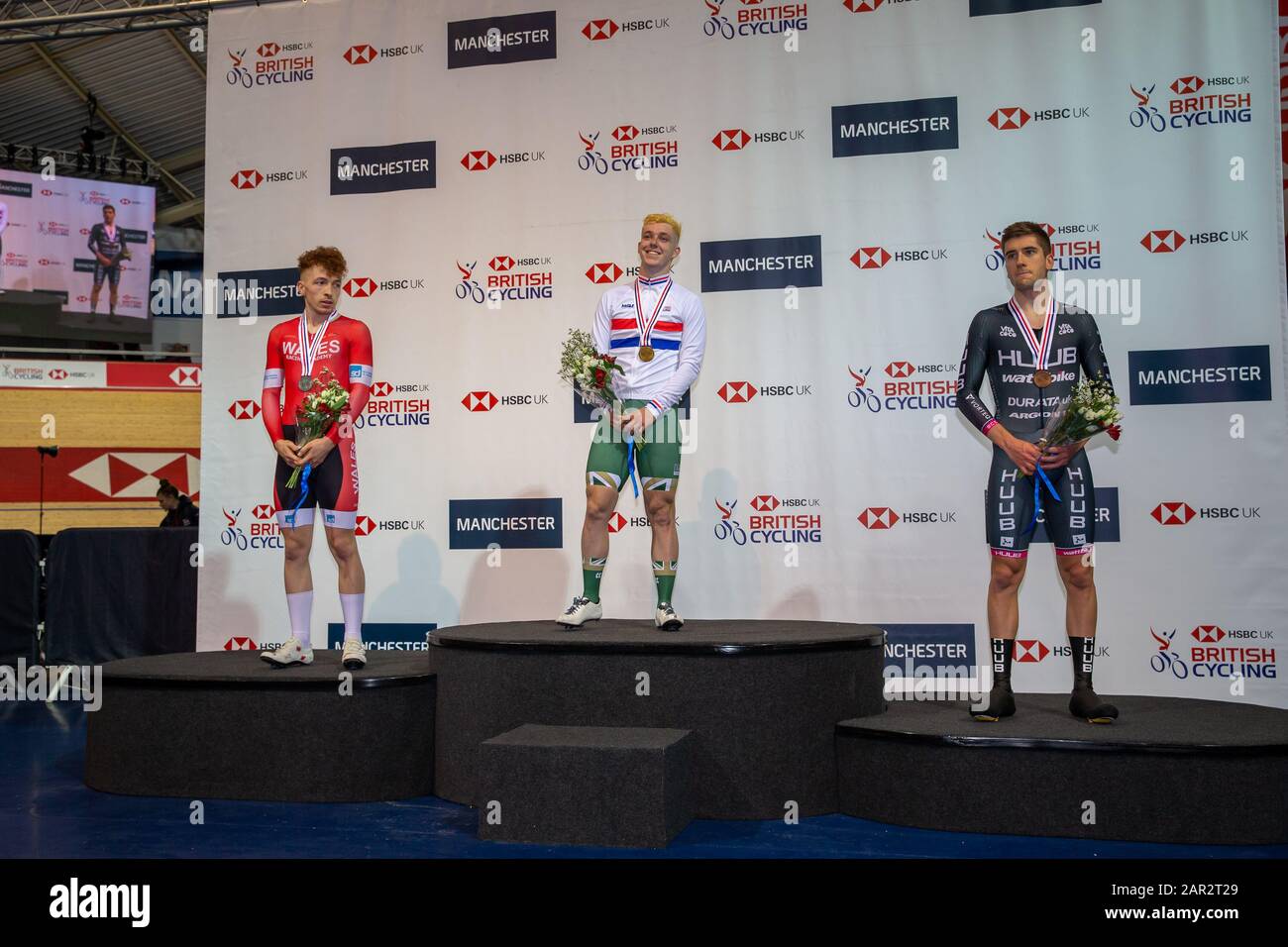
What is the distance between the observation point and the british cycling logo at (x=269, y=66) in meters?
7.15

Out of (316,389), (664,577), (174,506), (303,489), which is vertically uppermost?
(316,389)

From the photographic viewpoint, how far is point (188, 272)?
58.9ft

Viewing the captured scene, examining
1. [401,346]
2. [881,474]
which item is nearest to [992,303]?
[881,474]

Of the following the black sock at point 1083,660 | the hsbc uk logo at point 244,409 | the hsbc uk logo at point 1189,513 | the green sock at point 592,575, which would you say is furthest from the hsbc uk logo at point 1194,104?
the hsbc uk logo at point 244,409

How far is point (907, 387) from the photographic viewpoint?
6129 millimetres

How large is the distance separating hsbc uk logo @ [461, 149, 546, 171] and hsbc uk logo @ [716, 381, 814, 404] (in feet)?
6.34

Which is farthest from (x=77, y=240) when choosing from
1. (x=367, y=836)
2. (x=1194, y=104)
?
(x=1194, y=104)

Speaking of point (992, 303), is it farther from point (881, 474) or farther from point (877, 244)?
point (881, 474)

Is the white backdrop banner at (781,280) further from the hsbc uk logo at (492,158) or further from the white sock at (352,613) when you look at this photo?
the white sock at (352,613)

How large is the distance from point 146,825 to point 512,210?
421 cm

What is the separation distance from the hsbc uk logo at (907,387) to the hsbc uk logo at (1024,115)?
1.41 meters

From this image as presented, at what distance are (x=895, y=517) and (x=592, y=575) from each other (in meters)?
2.07

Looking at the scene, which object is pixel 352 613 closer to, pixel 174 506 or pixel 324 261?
pixel 324 261

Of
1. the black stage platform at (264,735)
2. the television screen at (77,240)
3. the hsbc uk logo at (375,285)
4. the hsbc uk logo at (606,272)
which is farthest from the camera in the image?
the television screen at (77,240)
